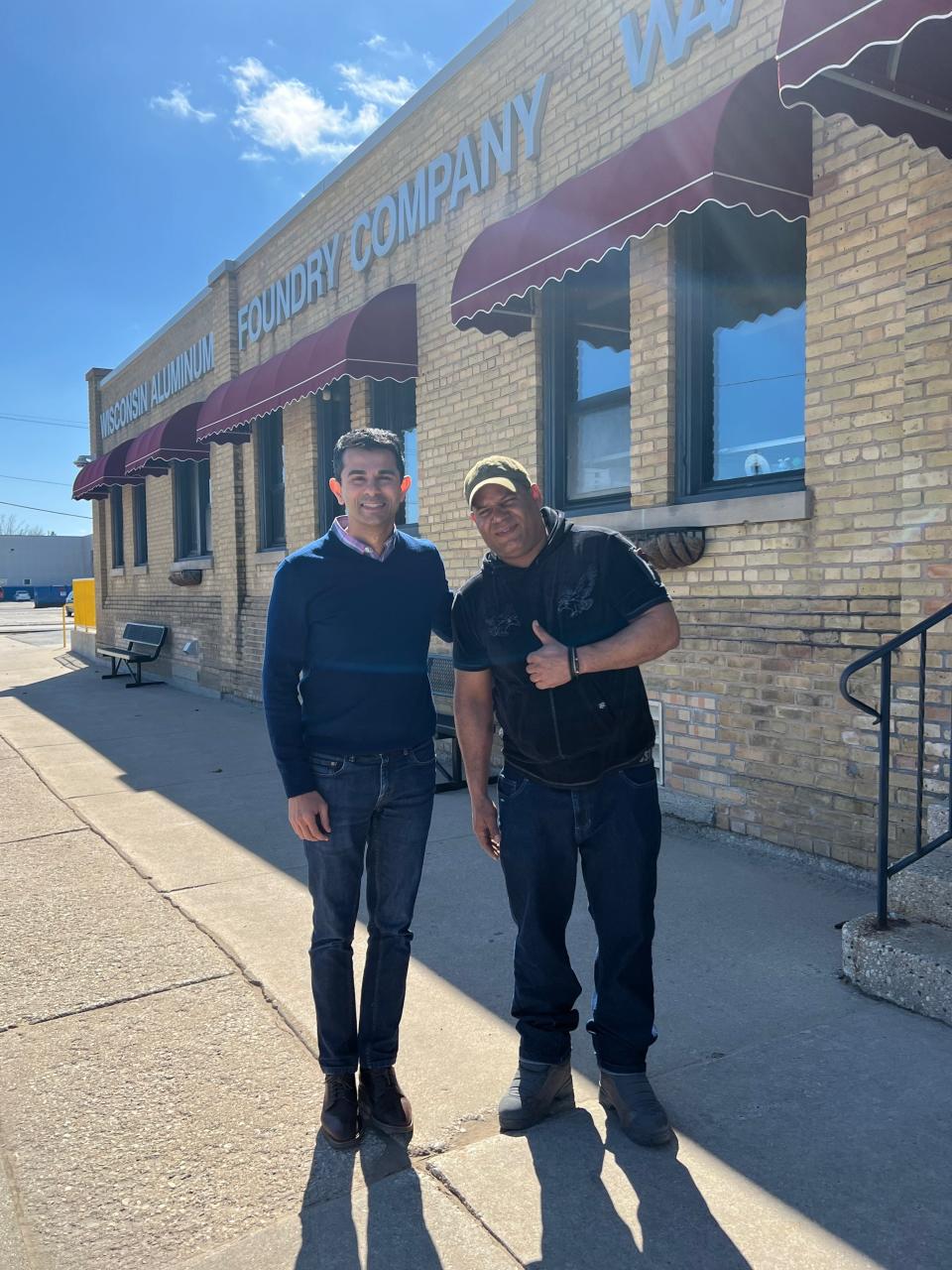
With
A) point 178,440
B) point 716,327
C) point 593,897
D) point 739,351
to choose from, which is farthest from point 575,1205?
point 178,440

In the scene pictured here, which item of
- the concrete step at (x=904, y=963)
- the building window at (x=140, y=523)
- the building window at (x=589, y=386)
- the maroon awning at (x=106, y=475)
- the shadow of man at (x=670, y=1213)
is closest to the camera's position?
the shadow of man at (x=670, y=1213)

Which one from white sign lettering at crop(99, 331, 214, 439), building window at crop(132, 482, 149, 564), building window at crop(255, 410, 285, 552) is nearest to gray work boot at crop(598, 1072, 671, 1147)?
building window at crop(255, 410, 285, 552)

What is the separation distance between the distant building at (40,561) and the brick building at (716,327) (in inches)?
2379

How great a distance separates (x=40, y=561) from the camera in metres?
63.3

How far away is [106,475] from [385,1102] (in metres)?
14.4

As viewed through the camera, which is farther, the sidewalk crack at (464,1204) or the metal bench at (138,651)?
the metal bench at (138,651)

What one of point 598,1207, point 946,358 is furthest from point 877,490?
point 598,1207

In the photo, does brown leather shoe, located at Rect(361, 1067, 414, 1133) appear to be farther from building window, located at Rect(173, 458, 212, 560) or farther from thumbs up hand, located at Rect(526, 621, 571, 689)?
building window, located at Rect(173, 458, 212, 560)

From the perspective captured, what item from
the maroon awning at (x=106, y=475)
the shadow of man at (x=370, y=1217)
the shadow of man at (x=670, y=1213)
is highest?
the maroon awning at (x=106, y=475)

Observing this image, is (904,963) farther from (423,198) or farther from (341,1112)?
(423,198)

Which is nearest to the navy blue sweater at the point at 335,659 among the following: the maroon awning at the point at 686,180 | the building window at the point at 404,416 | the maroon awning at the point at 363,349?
the maroon awning at the point at 686,180

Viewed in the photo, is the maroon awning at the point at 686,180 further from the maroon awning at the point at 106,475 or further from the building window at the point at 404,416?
the maroon awning at the point at 106,475

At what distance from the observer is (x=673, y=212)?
184 inches

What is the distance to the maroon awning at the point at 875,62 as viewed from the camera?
9.92 feet
